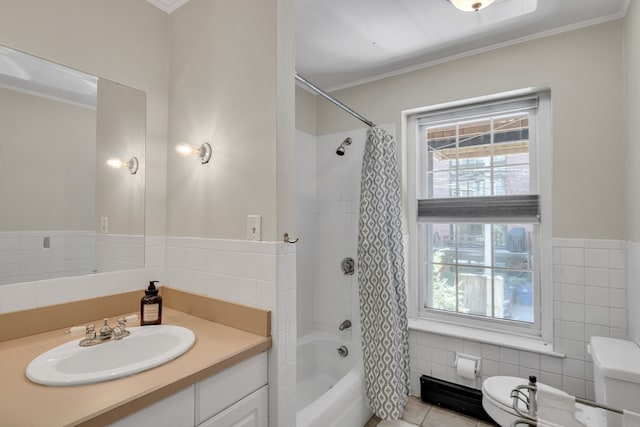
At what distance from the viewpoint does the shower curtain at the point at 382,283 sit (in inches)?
77.3

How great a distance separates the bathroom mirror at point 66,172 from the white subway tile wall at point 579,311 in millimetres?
2417

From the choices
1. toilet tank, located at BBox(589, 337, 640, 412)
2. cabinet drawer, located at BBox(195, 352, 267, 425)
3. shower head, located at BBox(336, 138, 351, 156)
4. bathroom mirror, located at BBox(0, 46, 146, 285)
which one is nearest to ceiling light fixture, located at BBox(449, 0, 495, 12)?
shower head, located at BBox(336, 138, 351, 156)

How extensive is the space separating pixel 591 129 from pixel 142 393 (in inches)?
99.6

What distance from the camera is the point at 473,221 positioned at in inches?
90.6

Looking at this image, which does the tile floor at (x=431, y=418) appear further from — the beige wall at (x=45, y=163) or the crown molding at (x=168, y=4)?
the crown molding at (x=168, y=4)

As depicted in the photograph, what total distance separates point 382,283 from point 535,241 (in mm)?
1114

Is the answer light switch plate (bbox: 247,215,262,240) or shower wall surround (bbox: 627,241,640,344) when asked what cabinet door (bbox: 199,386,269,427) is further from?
shower wall surround (bbox: 627,241,640,344)

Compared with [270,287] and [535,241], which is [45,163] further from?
[535,241]

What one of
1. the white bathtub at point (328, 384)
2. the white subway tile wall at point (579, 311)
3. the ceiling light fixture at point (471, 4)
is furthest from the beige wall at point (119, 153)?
the white subway tile wall at point (579, 311)

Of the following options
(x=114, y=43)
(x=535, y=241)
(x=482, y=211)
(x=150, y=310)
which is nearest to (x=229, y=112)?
(x=114, y=43)

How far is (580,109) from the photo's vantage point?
1.87 meters

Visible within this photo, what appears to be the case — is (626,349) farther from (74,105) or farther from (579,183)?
(74,105)

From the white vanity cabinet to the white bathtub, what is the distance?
0.44 meters

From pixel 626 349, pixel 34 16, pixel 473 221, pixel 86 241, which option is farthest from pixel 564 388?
pixel 34 16
